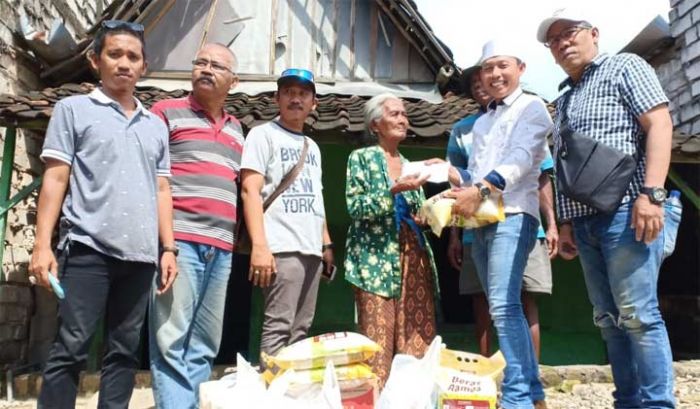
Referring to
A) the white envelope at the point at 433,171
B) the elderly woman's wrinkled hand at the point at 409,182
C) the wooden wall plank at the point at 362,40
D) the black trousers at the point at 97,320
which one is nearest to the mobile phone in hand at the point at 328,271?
the elderly woman's wrinkled hand at the point at 409,182

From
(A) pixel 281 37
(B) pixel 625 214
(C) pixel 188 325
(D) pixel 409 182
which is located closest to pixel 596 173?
(B) pixel 625 214

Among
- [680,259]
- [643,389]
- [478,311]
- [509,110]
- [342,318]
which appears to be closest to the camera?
[643,389]

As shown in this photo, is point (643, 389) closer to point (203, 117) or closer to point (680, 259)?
point (203, 117)

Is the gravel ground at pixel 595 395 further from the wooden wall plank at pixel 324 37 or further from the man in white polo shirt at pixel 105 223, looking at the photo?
the wooden wall plank at pixel 324 37

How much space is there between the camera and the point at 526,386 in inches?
101

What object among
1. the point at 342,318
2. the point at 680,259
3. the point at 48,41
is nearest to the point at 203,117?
the point at 342,318

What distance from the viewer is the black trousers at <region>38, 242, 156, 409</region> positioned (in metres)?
2.19

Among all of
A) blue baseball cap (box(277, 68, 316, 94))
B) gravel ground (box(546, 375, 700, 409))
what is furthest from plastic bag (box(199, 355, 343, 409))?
gravel ground (box(546, 375, 700, 409))

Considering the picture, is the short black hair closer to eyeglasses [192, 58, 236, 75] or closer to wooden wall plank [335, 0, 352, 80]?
eyeglasses [192, 58, 236, 75]

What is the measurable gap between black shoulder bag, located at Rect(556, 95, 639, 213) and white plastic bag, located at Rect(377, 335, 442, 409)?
94 centimetres

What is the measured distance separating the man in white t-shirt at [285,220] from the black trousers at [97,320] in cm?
57

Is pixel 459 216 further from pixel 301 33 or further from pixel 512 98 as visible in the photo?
pixel 301 33

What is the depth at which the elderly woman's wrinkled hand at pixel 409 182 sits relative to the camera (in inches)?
115

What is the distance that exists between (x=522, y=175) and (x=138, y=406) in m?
3.20
